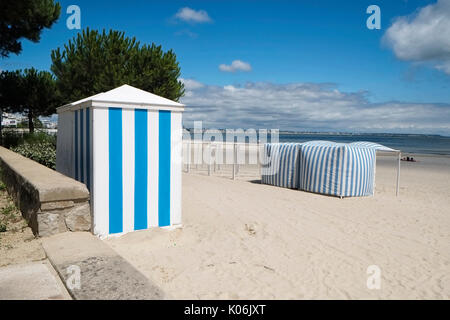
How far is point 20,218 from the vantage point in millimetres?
4602

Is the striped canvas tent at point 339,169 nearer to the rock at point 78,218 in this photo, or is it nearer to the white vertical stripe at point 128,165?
the white vertical stripe at point 128,165

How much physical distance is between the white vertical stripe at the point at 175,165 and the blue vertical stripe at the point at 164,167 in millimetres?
57

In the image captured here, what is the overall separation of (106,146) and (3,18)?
1035 centimetres

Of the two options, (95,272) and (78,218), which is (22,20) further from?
(95,272)

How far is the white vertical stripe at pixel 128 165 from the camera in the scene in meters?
4.46

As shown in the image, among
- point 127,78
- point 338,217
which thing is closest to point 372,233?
point 338,217

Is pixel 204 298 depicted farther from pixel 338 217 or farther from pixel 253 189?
pixel 253 189

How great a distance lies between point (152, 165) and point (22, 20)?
425 inches

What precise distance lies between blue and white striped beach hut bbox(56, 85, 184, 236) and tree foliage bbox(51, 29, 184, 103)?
7759mm

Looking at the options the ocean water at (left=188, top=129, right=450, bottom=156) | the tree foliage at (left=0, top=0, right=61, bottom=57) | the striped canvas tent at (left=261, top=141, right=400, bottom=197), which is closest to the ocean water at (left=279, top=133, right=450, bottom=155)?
the ocean water at (left=188, top=129, right=450, bottom=156)

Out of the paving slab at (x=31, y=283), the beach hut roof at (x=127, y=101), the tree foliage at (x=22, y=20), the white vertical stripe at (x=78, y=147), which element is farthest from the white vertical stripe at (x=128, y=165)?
the tree foliage at (x=22, y=20)

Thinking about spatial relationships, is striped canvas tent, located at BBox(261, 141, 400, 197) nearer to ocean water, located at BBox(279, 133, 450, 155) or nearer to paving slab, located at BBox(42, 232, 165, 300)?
paving slab, located at BBox(42, 232, 165, 300)

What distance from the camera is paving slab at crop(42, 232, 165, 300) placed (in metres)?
2.19

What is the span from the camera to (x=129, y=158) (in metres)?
4.50
